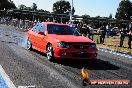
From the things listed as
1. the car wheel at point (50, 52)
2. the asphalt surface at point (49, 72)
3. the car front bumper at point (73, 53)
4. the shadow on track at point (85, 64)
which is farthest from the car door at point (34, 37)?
the car front bumper at point (73, 53)

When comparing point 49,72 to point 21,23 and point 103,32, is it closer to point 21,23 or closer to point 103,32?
point 103,32

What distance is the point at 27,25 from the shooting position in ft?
138

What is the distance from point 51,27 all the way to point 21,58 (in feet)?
6.60

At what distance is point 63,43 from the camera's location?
36.6 ft

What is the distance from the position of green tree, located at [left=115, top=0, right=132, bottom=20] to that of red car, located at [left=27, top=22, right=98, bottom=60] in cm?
9614

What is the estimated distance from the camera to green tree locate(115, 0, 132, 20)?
107750mm

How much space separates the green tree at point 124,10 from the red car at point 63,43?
315 feet

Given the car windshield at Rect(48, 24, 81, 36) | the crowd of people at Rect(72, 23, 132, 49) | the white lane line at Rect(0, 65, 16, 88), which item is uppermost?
the car windshield at Rect(48, 24, 81, 36)

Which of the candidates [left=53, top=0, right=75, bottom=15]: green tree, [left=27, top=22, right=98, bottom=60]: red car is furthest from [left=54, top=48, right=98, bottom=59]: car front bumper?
[left=53, top=0, right=75, bottom=15]: green tree

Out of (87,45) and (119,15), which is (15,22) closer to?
(87,45)

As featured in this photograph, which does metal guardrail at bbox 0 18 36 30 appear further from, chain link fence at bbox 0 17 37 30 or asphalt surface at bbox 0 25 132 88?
asphalt surface at bbox 0 25 132 88

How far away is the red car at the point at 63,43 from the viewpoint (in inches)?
436

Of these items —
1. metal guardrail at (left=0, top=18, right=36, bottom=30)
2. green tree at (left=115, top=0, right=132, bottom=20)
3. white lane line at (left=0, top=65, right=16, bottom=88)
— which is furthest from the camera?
green tree at (left=115, top=0, right=132, bottom=20)

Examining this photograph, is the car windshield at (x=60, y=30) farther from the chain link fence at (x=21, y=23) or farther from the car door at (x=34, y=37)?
the chain link fence at (x=21, y=23)
